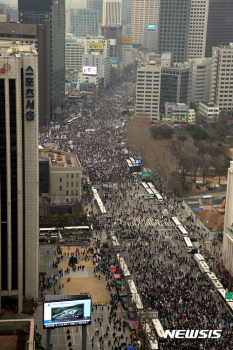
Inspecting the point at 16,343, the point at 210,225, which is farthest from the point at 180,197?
the point at 16,343

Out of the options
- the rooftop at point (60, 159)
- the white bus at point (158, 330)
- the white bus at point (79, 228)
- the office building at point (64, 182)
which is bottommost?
the white bus at point (158, 330)

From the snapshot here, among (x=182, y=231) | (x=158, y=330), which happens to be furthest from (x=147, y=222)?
(x=158, y=330)

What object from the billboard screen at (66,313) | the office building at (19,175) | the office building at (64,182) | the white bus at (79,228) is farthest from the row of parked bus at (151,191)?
the billboard screen at (66,313)

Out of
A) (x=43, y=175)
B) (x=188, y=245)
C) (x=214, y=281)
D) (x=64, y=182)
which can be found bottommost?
(x=214, y=281)

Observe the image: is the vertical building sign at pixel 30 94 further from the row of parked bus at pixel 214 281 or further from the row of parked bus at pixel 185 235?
the row of parked bus at pixel 185 235

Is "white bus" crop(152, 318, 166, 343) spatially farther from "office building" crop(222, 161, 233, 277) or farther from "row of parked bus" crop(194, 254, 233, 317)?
"office building" crop(222, 161, 233, 277)

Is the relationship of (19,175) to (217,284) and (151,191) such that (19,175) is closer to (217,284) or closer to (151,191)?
(217,284)
